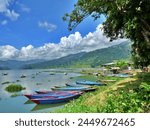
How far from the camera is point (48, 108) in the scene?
686 inches

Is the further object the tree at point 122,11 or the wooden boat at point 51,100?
the wooden boat at point 51,100

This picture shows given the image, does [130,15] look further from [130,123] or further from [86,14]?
[130,123]

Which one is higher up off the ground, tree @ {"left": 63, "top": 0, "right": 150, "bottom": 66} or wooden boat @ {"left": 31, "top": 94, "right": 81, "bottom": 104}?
tree @ {"left": 63, "top": 0, "right": 150, "bottom": 66}

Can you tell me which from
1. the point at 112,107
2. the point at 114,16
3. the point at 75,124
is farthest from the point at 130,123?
the point at 114,16

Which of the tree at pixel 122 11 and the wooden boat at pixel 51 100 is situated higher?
the tree at pixel 122 11

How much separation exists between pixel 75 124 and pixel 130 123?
861 mm

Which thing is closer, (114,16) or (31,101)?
(114,16)

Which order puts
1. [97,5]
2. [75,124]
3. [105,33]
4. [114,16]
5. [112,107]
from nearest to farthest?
1. [75,124]
2. [112,107]
3. [97,5]
4. [114,16]
5. [105,33]

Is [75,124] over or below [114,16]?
below

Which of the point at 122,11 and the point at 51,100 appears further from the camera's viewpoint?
the point at 51,100

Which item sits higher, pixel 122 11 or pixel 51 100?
pixel 122 11

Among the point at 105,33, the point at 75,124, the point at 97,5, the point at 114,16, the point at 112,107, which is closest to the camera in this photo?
the point at 75,124

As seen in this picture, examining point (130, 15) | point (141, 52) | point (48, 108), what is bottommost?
point (48, 108)

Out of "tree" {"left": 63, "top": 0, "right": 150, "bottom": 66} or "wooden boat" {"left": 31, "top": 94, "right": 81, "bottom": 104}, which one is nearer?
"tree" {"left": 63, "top": 0, "right": 150, "bottom": 66}
